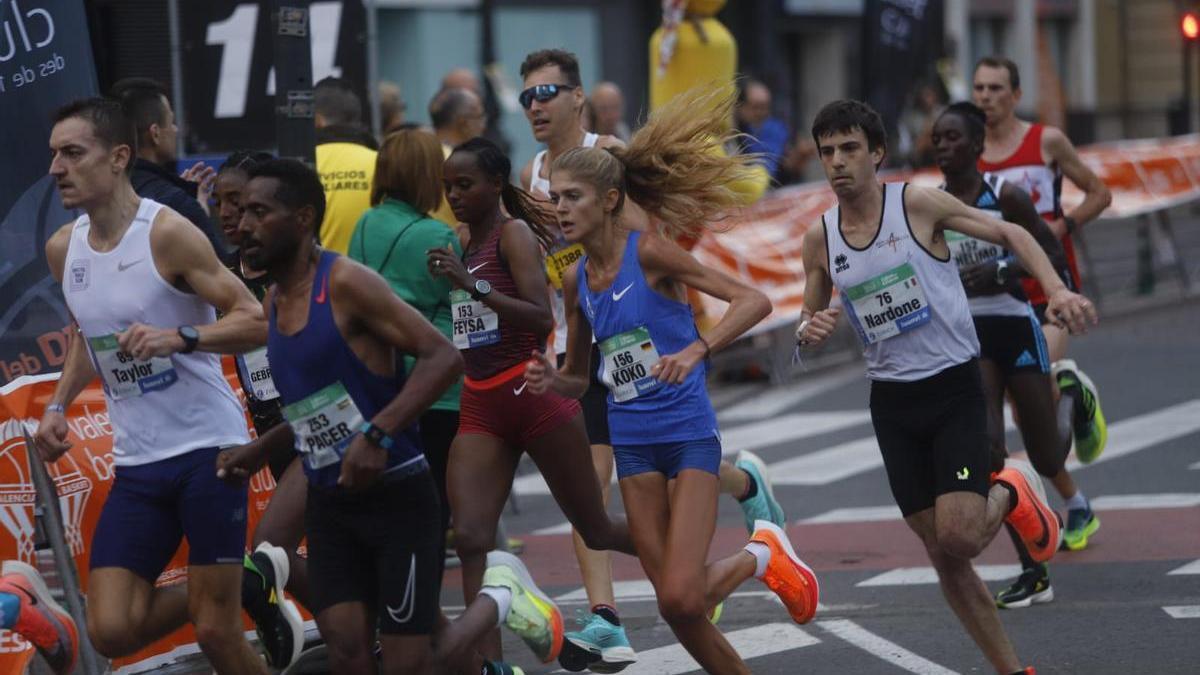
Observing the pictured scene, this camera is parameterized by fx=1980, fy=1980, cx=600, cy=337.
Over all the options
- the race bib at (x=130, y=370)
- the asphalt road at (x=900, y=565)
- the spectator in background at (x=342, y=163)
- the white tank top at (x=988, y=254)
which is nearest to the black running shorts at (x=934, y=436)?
the asphalt road at (x=900, y=565)

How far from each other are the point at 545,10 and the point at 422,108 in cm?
365

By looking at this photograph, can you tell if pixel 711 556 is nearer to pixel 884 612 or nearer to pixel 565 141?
pixel 884 612

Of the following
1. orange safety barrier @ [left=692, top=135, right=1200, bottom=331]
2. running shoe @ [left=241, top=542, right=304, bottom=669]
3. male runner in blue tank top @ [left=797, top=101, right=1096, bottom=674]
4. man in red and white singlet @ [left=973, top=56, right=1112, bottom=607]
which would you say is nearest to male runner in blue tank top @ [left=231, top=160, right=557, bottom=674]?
running shoe @ [left=241, top=542, right=304, bottom=669]

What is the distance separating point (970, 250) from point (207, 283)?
393 centimetres

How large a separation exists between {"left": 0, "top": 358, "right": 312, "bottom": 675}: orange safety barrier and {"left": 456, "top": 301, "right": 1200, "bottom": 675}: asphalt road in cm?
152

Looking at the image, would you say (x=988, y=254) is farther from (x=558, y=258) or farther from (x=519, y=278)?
(x=519, y=278)

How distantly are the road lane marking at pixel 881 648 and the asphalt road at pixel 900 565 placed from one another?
0.04 feet

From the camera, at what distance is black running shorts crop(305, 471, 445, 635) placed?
18.3ft

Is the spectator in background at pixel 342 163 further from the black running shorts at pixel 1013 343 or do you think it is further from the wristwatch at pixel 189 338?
the wristwatch at pixel 189 338

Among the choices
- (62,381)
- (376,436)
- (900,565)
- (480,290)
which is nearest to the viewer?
(376,436)

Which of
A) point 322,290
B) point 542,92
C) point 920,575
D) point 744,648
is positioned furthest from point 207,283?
point 920,575

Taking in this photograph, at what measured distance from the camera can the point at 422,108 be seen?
25.2m

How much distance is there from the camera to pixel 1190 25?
23.5 metres

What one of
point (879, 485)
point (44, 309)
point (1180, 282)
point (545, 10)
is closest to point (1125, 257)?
point (1180, 282)
